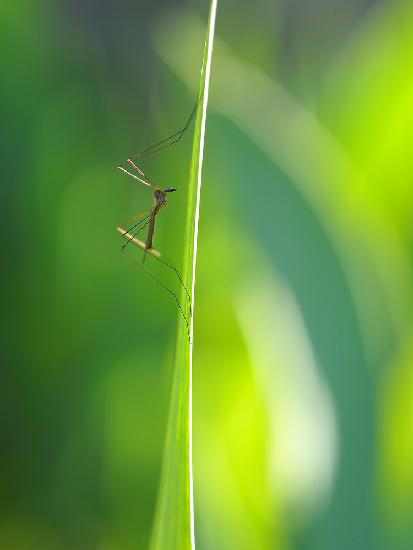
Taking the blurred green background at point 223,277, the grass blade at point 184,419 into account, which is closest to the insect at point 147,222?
the blurred green background at point 223,277

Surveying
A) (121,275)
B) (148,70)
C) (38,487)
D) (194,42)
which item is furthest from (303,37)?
(38,487)

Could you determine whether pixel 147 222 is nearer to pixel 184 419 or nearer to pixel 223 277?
pixel 223 277

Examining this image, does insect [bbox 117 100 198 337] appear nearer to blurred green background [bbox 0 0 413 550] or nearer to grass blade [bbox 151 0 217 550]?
blurred green background [bbox 0 0 413 550]

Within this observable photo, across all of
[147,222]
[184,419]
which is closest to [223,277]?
[147,222]

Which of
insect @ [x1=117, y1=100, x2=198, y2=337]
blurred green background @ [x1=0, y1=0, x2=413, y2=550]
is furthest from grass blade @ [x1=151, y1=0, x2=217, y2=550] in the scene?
insect @ [x1=117, y1=100, x2=198, y2=337]

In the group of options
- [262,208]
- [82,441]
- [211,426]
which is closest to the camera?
[262,208]

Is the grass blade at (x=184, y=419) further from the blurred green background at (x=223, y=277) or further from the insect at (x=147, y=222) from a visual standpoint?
the insect at (x=147, y=222)

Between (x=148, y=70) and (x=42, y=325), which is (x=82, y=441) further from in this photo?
(x=148, y=70)
